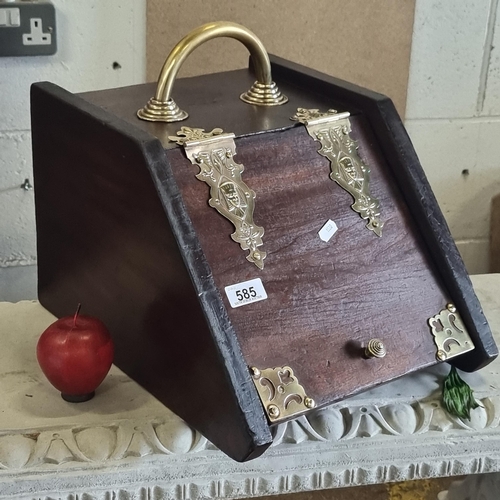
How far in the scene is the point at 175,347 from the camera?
937 mm

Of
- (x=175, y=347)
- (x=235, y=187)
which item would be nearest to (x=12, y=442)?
(x=175, y=347)

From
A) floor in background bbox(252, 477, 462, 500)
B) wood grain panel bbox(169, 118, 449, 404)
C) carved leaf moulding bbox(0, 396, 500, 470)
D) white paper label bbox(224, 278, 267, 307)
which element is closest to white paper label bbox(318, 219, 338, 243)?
wood grain panel bbox(169, 118, 449, 404)

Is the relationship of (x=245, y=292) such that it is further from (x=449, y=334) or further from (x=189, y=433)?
(x=449, y=334)

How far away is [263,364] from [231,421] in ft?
0.24

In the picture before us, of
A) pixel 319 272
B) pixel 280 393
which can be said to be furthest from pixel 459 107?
pixel 280 393

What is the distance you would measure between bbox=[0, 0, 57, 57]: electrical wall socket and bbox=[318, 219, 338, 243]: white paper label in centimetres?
68

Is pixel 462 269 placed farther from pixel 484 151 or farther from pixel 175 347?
pixel 484 151

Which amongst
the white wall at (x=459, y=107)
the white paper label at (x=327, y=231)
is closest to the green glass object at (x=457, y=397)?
the white paper label at (x=327, y=231)

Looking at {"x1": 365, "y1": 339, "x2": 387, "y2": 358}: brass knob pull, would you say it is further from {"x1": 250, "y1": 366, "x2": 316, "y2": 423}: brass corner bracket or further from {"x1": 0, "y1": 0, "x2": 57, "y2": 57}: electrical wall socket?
{"x1": 0, "y1": 0, "x2": 57, "y2": 57}: electrical wall socket

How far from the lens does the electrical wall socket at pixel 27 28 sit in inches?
53.3

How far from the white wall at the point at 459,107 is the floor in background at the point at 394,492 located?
50cm

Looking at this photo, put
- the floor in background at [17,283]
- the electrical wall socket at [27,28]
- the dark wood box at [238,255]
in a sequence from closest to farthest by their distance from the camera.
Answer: the dark wood box at [238,255] → the electrical wall socket at [27,28] → the floor in background at [17,283]

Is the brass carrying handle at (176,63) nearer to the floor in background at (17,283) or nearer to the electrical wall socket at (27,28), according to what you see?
the electrical wall socket at (27,28)

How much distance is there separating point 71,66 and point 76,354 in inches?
27.4
